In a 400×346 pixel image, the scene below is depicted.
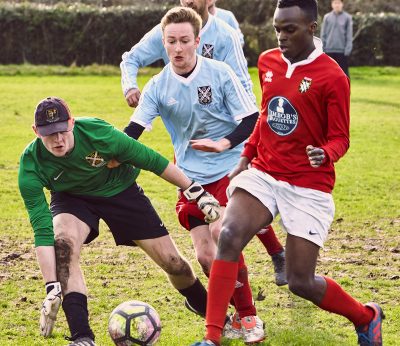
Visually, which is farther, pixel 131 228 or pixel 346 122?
pixel 131 228

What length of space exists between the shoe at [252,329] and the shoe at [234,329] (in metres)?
0.09

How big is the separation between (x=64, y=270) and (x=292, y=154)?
59.8 inches

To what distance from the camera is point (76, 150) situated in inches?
227

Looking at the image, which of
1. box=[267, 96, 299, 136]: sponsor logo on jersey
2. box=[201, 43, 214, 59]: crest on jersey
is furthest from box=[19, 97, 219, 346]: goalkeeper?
box=[201, 43, 214, 59]: crest on jersey

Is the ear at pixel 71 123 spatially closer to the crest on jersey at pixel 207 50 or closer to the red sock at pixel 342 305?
the red sock at pixel 342 305

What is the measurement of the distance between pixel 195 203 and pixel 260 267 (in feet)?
6.02

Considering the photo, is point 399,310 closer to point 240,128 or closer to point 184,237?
point 240,128

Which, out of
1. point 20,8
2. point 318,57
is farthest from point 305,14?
point 20,8

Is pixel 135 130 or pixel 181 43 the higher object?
pixel 181 43

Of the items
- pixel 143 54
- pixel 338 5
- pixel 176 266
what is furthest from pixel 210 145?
pixel 338 5

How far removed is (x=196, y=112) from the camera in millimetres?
6469

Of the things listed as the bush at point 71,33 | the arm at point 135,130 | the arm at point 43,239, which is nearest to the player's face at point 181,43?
the arm at point 135,130

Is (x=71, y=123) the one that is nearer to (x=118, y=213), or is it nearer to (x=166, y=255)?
(x=118, y=213)

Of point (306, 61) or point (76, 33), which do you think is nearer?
point (306, 61)
